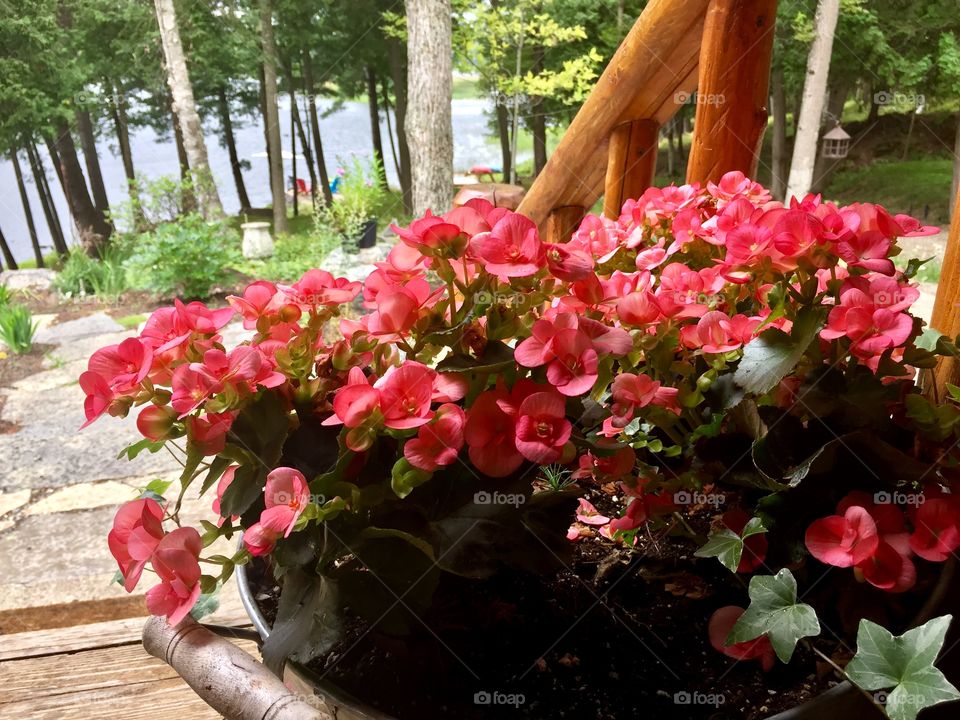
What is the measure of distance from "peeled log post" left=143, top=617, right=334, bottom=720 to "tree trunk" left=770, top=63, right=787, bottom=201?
1.90 metres

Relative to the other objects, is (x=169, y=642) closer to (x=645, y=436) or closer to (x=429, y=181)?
(x=645, y=436)

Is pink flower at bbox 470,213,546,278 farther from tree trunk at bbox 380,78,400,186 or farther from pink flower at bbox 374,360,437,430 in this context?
tree trunk at bbox 380,78,400,186

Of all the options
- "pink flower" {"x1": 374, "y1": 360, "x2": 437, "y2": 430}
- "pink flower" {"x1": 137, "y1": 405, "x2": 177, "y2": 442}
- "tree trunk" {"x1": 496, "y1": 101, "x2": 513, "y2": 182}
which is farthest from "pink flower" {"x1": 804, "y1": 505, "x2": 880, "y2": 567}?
"tree trunk" {"x1": 496, "y1": 101, "x2": 513, "y2": 182}

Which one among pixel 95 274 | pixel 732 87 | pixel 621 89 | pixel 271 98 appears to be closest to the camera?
pixel 732 87

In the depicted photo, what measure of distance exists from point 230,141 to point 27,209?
71cm

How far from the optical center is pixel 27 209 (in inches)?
82.8

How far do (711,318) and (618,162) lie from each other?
0.65 meters

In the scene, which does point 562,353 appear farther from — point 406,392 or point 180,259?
point 180,259

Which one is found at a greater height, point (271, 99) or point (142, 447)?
point (271, 99)

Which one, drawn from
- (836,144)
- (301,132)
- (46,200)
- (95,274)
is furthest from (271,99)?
(836,144)

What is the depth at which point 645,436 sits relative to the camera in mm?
416

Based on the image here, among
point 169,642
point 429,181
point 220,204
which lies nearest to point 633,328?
point 169,642

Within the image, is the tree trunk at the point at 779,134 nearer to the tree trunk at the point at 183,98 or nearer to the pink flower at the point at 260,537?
the tree trunk at the point at 183,98

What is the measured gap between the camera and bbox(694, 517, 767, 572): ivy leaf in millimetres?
341
